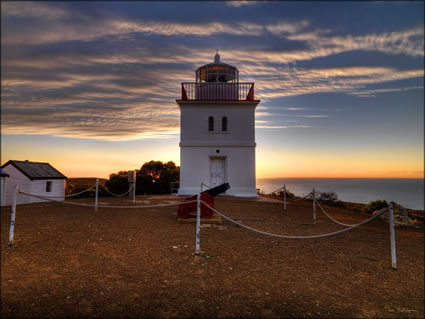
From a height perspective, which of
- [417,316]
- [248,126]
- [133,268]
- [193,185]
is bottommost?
[417,316]

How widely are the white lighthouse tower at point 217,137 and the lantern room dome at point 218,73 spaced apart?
0.67 m

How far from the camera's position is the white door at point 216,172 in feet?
47.1

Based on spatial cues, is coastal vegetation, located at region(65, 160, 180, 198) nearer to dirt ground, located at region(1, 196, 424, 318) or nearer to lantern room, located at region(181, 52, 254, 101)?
lantern room, located at region(181, 52, 254, 101)

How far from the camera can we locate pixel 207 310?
2818 millimetres

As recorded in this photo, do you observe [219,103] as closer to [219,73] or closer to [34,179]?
[219,73]

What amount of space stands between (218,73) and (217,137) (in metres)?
4.32

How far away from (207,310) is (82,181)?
2437mm

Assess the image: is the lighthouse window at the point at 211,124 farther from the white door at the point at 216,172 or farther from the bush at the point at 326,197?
the bush at the point at 326,197

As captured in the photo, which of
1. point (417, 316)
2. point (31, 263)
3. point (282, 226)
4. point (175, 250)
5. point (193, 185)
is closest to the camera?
point (417, 316)

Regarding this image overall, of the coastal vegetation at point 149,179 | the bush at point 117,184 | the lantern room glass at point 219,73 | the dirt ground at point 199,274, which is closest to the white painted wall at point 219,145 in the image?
the lantern room glass at point 219,73

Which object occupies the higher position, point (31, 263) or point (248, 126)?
point (248, 126)

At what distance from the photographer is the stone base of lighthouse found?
14.1 metres

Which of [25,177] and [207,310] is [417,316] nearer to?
[207,310]

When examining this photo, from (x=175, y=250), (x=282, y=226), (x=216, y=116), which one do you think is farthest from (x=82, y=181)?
(x=216, y=116)
